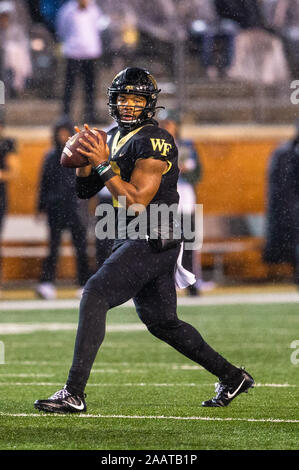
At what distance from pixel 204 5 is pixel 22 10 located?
7.27 feet

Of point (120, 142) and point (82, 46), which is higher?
point (82, 46)

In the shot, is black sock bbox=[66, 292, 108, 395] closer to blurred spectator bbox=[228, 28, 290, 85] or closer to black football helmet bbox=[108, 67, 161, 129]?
black football helmet bbox=[108, 67, 161, 129]

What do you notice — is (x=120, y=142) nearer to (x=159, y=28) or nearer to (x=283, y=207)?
(x=283, y=207)

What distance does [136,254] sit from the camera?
6.61 metres

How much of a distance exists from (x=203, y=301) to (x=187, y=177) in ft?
4.48

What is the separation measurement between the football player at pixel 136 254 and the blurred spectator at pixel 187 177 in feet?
19.4

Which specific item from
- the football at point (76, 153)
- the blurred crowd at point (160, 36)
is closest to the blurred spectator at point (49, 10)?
the blurred crowd at point (160, 36)

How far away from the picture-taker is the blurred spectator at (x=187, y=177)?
13.1 m

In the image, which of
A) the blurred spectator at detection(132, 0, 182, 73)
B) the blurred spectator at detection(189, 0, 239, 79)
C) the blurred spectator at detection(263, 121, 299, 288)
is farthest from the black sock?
the blurred spectator at detection(132, 0, 182, 73)

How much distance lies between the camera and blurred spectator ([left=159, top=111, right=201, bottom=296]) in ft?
42.9

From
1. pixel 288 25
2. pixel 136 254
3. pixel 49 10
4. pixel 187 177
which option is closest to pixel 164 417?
pixel 136 254

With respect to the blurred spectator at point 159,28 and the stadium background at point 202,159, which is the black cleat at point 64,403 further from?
the blurred spectator at point 159,28

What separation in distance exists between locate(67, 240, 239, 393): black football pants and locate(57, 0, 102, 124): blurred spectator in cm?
847

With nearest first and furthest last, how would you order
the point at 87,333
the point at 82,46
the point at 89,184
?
the point at 87,333
the point at 89,184
the point at 82,46
